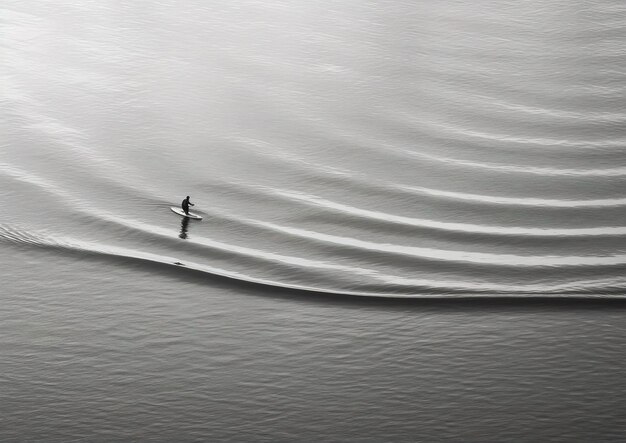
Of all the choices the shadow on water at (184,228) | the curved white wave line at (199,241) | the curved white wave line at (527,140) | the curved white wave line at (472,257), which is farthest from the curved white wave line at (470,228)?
the curved white wave line at (527,140)

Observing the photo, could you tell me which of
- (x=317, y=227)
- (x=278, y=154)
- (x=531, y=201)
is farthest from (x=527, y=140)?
(x=317, y=227)

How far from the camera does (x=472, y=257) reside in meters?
85.4

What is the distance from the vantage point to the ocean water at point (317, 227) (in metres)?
67.6

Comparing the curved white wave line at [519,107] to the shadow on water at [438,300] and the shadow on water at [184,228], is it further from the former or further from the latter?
the shadow on water at [184,228]

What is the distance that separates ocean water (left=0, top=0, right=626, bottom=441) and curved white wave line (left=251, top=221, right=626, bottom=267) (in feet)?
0.89

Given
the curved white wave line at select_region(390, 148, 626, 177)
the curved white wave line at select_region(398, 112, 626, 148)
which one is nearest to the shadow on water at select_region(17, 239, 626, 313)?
the curved white wave line at select_region(390, 148, 626, 177)

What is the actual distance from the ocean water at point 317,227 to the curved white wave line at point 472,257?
10.7 inches

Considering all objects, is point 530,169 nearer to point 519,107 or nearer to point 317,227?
point 519,107

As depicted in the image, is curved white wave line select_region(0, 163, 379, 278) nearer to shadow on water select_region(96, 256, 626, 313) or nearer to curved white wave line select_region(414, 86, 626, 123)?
shadow on water select_region(96, 256, 626, 313)

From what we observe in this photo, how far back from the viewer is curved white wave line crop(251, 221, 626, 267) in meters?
83.6

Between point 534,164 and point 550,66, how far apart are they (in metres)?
30.3

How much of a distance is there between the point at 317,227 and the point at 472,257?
46.9 feet

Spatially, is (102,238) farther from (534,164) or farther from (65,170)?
(534,164)

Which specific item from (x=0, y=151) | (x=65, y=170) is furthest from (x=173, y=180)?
(x=0, y=151)
